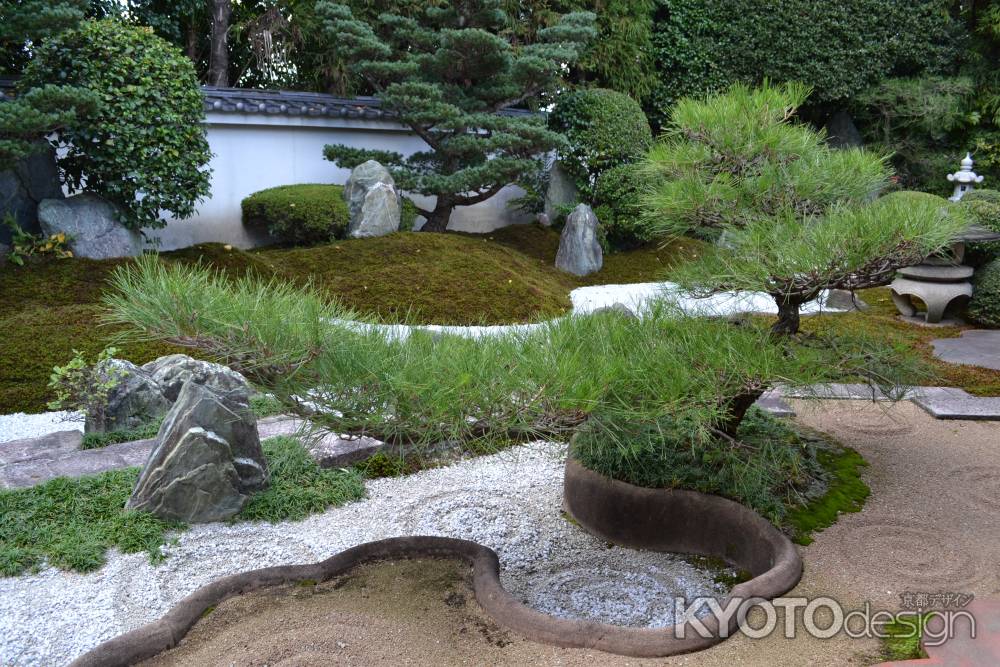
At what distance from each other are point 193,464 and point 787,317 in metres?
2.66

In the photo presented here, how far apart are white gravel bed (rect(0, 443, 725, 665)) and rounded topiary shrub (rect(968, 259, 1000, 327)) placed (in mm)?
5369

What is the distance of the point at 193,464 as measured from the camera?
11.7ft

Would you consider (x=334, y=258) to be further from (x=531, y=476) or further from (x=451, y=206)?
(x=531, y=476)

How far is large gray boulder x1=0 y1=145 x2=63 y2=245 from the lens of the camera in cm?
715

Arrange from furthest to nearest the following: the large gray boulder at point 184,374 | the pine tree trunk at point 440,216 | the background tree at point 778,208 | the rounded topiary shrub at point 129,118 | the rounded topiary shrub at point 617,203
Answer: the rounded topiary shrub at point 617,203 < the pine tree trunk at point 440,216 < the rounded topiary shrub at point 129,118 < the large gray boulder at point 184,374 < the background tree at point 778,208

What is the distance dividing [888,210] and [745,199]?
1.88 ft

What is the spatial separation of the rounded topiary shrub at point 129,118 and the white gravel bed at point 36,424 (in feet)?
8.42

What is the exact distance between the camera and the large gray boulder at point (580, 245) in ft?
32.7

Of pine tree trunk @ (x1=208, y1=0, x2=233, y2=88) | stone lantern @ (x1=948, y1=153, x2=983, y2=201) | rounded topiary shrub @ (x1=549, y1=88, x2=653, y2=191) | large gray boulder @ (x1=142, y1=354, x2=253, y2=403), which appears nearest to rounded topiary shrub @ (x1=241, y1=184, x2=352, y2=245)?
pine tree trunk @ (x1=208, y1=0, x2=233, y2=88)

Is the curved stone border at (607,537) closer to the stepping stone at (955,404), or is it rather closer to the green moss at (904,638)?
the green moss at (904,638)

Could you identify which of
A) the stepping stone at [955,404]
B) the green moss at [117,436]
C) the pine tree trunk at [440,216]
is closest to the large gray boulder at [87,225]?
the green moss at [117,436]

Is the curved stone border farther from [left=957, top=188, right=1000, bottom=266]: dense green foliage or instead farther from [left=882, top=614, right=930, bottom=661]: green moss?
[left=957, top=188, right=1000, bottom=266]: dense green foliage

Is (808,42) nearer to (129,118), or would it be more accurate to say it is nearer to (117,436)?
(129,118)

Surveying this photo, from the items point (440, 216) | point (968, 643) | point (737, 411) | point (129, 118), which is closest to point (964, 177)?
point (440, 216)
